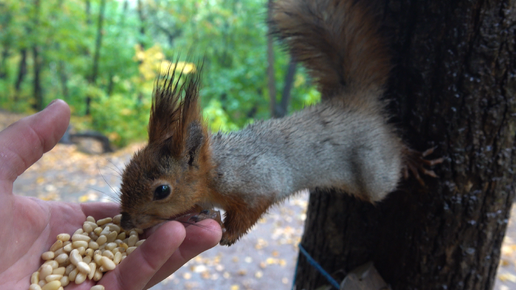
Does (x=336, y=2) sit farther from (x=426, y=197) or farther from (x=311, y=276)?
(x=311, y=276)

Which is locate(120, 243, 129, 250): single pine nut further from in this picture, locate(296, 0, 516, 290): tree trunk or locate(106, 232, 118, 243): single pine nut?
locate(296, 0, 516, 290): tree trunk

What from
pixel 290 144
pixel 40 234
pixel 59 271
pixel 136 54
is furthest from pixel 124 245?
pixel 136 54

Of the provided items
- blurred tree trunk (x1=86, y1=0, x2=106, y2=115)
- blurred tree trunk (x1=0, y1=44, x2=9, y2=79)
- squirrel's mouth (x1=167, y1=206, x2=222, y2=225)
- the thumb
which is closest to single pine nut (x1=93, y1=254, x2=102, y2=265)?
squirrel's mouth (x1=167, y1=206, x2=222, y2=225)

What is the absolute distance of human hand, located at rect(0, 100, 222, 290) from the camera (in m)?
1.21

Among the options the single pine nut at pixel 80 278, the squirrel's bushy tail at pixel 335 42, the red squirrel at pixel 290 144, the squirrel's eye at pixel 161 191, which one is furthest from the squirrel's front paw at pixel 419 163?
the single pine nut at pixel 80 278

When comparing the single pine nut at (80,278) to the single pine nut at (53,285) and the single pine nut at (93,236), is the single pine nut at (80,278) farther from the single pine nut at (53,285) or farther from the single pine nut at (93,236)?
the single pine nut at (93,236)

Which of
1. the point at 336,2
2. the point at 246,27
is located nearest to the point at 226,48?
the point at 246,27

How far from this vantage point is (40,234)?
4.90 ft

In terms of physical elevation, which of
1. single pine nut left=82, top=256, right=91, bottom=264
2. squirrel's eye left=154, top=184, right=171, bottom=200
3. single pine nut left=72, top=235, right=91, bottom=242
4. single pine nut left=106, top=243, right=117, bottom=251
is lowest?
single pine nut left=72, top=235, right=91, bottom=242

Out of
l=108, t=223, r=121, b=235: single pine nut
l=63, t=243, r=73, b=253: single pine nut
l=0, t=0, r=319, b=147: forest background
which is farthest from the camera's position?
l=0, t=0, r=319, b=147: forest background

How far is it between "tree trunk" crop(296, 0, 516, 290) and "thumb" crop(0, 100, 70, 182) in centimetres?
141

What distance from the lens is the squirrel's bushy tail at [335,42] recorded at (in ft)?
5.15

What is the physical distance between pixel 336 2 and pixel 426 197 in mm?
1010

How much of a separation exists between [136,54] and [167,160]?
929 cm
